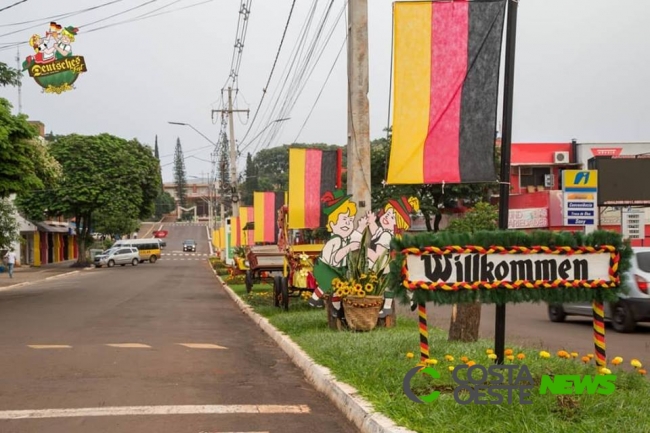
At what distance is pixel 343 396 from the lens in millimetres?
7324

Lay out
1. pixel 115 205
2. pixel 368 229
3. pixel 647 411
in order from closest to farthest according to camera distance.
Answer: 1. pixel 647 411
2. pixel 368 229
3. pixel 115 205

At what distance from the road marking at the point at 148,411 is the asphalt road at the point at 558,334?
3.51 m

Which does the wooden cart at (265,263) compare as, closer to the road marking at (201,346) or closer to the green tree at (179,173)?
the road marking at (201,346)

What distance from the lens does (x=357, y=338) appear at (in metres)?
10.7

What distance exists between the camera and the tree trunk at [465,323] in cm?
995

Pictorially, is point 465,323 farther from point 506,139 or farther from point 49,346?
point 49,346

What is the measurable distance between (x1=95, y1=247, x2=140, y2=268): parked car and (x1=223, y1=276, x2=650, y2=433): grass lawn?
51612 mm

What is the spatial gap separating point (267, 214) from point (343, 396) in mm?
23043

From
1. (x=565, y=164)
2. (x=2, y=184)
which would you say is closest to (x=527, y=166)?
(x=565, y=164)

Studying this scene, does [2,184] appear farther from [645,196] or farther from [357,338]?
[645,196]

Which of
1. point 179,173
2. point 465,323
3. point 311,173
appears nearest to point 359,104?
point 465,323

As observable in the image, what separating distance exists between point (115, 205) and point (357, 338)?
46.6 meters

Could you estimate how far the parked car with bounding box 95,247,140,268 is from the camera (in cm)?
5992

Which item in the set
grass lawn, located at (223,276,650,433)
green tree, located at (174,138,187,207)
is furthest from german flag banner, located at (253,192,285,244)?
green tree, located at (174,138,187,207)
